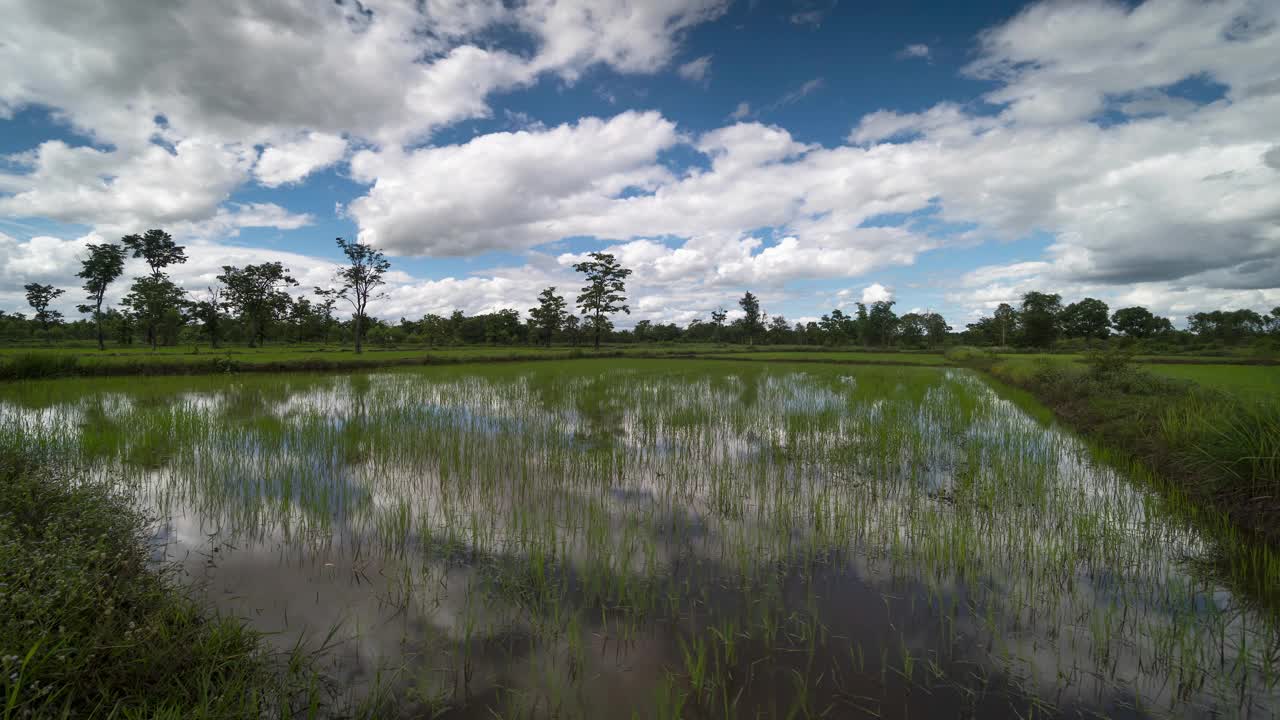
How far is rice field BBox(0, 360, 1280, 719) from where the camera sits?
2.55m

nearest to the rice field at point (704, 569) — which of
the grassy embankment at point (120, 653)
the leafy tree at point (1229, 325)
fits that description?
the grassy embankment at point (120, 653)

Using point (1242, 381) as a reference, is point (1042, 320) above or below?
above

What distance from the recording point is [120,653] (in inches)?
86.6

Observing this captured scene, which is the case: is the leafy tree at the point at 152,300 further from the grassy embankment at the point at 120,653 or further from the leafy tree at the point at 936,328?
the leafy tree at the point at 936,328

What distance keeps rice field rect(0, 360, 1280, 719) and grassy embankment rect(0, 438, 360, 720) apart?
13.1 inches

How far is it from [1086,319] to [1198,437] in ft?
289

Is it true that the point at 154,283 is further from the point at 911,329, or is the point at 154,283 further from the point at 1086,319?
the point at 1086,319

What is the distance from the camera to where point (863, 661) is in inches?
109

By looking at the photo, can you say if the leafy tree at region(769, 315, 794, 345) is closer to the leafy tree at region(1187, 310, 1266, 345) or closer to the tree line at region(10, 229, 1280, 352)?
the tree line at region(10, 229, 1280, 352)

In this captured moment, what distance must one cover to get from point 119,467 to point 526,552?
21.1ft

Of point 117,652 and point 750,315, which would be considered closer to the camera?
point 117,652

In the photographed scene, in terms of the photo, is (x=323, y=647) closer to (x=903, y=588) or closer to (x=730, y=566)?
(x=730, y=566)

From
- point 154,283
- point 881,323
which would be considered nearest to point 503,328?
point 154,283

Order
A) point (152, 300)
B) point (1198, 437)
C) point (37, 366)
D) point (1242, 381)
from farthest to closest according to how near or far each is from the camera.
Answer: point (152, 300), point (37, 366), point (1242, 381), point (1198, 437)
